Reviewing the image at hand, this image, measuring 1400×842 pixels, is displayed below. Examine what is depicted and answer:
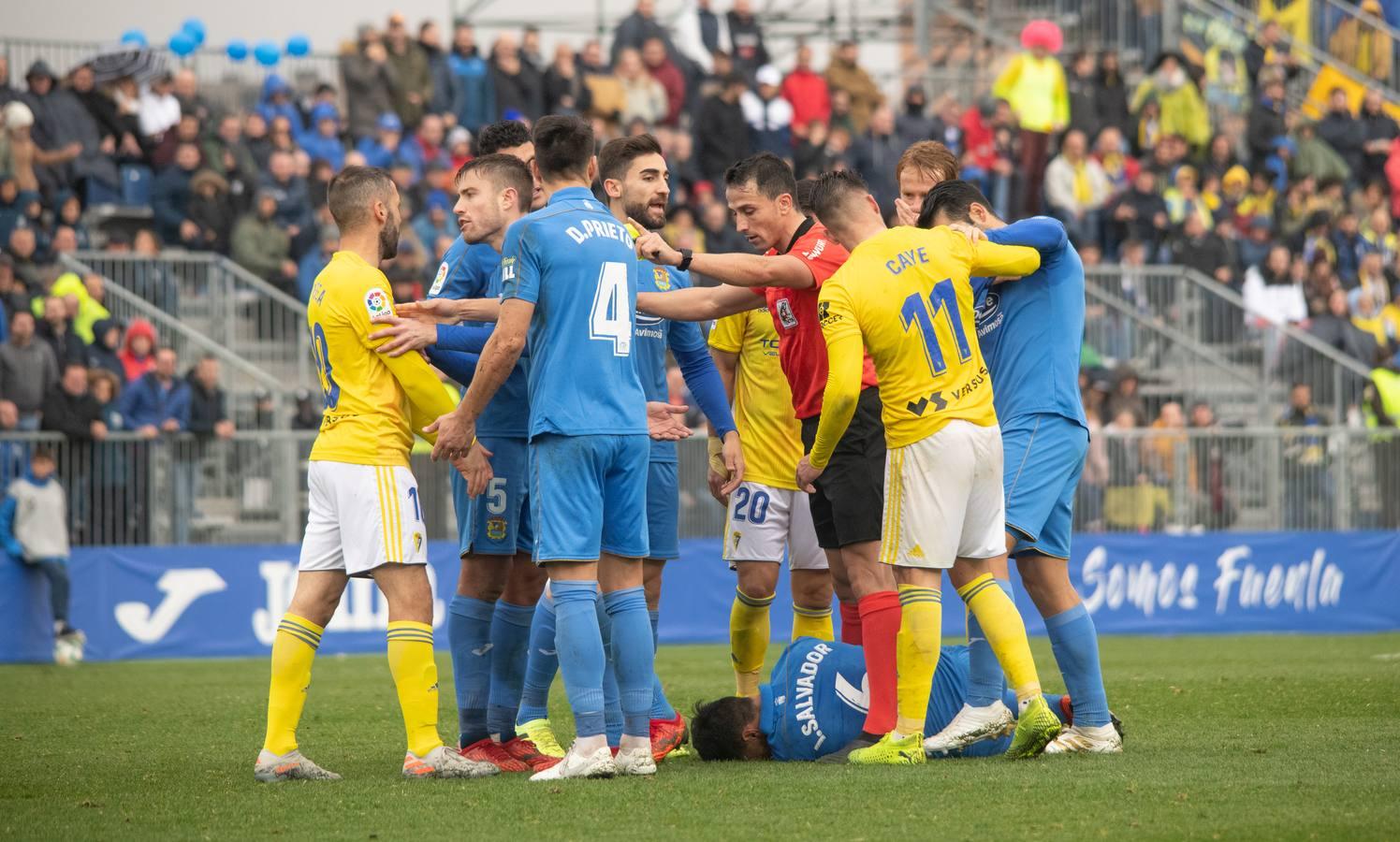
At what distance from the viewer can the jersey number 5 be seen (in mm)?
7715

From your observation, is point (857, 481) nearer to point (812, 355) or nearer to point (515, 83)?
point (812, 355)

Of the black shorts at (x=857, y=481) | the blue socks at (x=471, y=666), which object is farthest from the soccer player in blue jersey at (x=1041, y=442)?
the blue socks at (x=471, y=666)

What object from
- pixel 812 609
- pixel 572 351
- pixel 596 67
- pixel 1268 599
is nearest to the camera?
pixel 572 351

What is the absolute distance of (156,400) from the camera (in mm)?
17703

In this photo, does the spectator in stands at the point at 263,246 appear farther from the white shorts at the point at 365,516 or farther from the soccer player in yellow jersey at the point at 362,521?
the white shorts at the point at 365,516

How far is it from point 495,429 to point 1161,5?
23238 millimetres

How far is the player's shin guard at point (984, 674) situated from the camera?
816cm

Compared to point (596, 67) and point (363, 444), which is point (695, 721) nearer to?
point (363, 444)

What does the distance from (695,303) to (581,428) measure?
1.19m

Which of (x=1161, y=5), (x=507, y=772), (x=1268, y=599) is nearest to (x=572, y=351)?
(x=507, y=772)

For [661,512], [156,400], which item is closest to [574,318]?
[661,512]

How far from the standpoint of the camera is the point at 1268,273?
2442 centimetres

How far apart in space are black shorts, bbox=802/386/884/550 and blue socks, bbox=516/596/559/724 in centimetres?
147

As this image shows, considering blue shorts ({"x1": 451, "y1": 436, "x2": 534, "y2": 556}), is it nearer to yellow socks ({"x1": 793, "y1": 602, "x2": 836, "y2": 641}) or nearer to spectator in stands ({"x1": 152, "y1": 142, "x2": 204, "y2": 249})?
yellow socks ({"x1": 793, "y1": 602, "x2": 836, "y2": 641})
